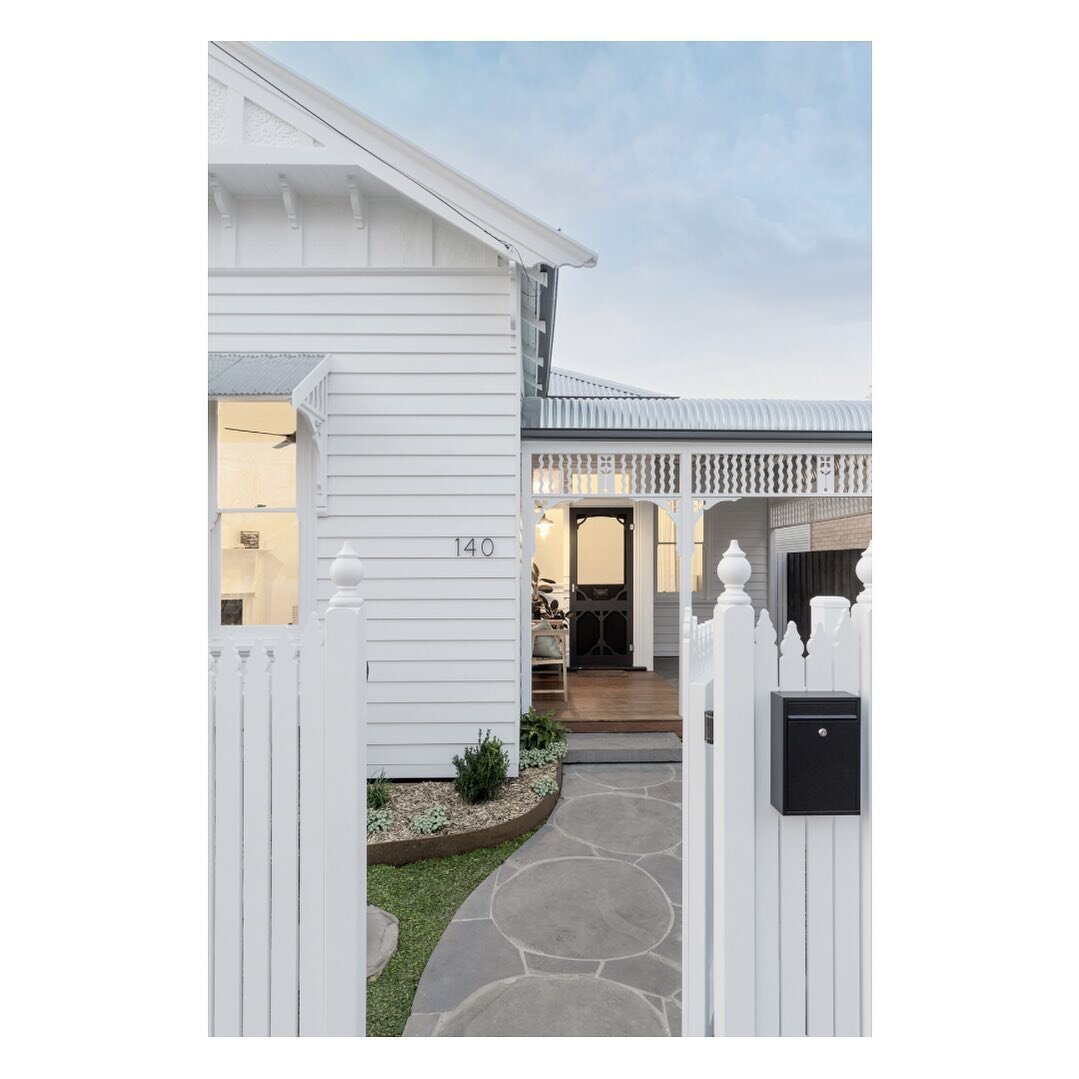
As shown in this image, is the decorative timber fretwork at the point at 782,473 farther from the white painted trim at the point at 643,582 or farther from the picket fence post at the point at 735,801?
the picket fence post at the point at 735,801

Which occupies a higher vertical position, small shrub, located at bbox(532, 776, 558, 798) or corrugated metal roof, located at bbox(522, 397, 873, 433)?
corrugated metal roof, located at bbox(522, 397, 873, 433)

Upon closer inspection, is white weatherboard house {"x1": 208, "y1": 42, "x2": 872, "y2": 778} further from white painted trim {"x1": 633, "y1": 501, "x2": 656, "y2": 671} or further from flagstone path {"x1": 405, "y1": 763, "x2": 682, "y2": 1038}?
white painted trim {"x1": 633, "y1": 501, "x2": 656, "y2": 671}

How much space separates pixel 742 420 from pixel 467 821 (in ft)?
13.5

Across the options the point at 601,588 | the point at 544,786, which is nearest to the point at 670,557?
the point at 601,588

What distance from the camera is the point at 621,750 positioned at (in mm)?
4664

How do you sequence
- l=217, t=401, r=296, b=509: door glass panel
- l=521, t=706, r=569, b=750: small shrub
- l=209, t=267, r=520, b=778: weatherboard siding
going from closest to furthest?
1. l=217, t=401, r=296, b=509: door glass panel
2. l=209, t=267, r=520, b=778: weatherboard siding
3. l=521, t=706, r=569, b=750: small shrub

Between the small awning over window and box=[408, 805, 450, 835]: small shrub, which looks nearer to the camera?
box=[408, 805, 450, 835]: small shrub

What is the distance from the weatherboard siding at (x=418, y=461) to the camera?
14.0 ft

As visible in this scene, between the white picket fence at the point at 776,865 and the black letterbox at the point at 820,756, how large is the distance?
0.05 meters

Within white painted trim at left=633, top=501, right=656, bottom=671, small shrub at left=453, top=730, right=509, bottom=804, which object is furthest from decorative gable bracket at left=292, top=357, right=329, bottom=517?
white painted trim at left=633, top=501, right=656, bottom=671

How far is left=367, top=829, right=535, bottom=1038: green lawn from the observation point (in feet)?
6.97

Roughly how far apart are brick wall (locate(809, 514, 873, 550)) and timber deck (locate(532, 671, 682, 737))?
3.03 metres

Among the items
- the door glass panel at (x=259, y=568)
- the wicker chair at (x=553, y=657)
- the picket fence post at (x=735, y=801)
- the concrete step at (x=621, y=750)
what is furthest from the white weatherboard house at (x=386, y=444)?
the picket fence post at (x=735, y=801)
